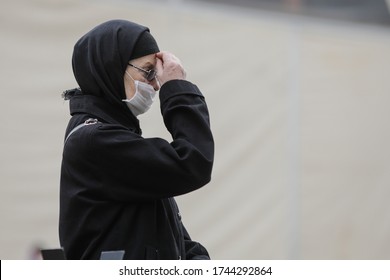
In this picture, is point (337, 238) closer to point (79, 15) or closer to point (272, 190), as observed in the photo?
point (272, 190)

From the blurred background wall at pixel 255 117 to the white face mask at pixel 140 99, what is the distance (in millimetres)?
2997

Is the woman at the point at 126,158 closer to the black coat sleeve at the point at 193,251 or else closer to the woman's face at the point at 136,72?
the woman's face at the point at 136,72

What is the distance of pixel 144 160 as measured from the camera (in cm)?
265

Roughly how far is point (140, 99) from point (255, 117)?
167 inches

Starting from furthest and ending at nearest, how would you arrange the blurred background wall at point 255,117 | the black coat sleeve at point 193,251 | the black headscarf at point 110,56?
the blurred background wall at point 255,117 → the black coat sleeve at point 193,251 → the black headscarf at point 110,56

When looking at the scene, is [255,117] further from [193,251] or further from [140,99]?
[140,99]

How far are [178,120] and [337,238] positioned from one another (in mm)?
4971

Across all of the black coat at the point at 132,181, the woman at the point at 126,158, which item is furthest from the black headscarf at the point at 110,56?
the black coat at the point at 132,181

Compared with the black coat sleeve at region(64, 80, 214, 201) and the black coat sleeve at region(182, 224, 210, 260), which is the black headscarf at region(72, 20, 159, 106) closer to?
the black coat sleeve at region(64, 80, 214, 201)

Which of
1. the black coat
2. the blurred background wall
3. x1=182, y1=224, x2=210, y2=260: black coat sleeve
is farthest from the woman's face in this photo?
the blurred background wall

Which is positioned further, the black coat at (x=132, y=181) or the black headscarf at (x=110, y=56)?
the black headscarf at (x=110, y=56)

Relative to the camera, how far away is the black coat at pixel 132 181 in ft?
8.66

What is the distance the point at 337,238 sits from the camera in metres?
7.44

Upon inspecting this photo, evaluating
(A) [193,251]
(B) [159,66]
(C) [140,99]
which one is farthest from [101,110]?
(A) [193,251]
